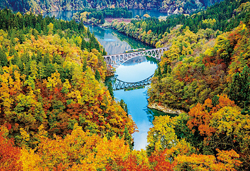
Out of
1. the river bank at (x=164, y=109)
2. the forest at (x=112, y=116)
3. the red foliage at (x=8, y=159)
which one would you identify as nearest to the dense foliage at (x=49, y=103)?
the forest at (x=112, y=116)

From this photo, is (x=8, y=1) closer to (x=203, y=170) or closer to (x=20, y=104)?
(x=20, y=104)

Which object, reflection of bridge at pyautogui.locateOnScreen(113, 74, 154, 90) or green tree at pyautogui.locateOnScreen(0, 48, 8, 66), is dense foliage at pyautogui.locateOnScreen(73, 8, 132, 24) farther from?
green tree at pyautogui.locateOnScreen(0, 48, 8, 66)

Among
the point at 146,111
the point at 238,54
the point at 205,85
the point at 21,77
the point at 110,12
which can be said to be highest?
the point at 110,12

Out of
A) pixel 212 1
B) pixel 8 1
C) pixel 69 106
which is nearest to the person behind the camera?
pixel 69 106

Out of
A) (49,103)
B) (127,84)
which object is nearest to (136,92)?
(127,84)

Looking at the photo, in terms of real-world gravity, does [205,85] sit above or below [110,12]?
below

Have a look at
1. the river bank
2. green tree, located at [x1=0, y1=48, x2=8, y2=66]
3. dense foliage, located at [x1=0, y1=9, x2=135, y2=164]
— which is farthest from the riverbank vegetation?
green tree, located at [x1=0, y1=48, x2=8, y2=66]

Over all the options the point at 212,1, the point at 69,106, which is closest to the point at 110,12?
the point at 212,1

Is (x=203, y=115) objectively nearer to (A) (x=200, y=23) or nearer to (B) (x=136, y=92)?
(B) (x=136, y=92)
